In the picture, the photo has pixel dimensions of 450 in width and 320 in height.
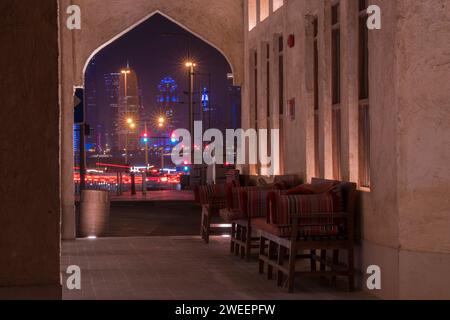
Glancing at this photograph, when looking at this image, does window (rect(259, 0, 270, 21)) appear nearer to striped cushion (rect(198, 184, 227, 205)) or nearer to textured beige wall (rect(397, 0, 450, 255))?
striped cushion (rect(198, 184, 227, 205))

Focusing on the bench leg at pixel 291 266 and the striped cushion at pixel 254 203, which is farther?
the striped cushion at pixel 254 203

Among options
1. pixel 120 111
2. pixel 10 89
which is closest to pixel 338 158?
pixel 10 89

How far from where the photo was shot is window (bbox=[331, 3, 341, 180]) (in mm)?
10688

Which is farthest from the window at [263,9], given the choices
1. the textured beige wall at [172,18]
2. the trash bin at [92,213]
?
the trash bin at [92,213]

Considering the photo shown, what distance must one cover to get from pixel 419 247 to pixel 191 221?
14.3 meters

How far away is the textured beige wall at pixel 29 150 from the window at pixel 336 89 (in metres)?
6.14

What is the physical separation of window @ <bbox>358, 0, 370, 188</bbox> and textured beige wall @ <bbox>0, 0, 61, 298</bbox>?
5.15 metres

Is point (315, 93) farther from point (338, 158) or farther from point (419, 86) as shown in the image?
point (419, 86)

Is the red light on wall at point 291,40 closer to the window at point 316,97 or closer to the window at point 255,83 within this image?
the window at point 316,97

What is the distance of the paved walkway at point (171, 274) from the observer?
30.0 ft

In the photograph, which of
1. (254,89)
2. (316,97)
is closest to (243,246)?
(316,97)

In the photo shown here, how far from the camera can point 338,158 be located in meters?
10.7
